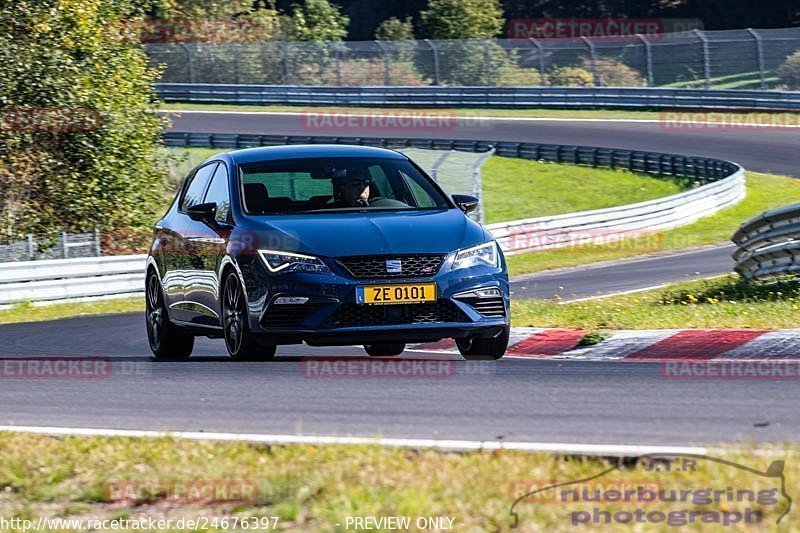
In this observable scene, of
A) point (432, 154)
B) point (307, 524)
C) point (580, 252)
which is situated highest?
point (307, 524)

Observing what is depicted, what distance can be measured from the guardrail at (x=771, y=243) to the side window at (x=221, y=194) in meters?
6.18

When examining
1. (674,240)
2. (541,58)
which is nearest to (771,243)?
(674,240)

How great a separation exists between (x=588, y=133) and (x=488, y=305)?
32.8 meters

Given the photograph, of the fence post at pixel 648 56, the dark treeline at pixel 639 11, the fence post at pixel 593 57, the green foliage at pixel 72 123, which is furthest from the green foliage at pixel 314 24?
the green foliage at pixel 72 123

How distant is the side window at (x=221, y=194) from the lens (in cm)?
971

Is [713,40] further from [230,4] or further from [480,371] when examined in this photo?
[480,371]

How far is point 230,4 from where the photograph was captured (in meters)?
67.6

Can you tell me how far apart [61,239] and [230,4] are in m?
46.8

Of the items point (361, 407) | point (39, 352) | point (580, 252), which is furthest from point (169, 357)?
point (580, 252)

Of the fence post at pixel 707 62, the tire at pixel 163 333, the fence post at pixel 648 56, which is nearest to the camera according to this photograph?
the tire at pixel 163 333

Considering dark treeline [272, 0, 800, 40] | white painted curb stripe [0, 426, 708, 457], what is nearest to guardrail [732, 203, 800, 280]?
white painted curb stripe [0, 426, 708, 457]

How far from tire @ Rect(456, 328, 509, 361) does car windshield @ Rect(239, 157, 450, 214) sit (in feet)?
3.56

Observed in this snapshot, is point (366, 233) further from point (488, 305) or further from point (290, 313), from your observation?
point (488, 305)

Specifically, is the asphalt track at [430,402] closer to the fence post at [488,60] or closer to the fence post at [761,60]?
the fence post at [761,60]
